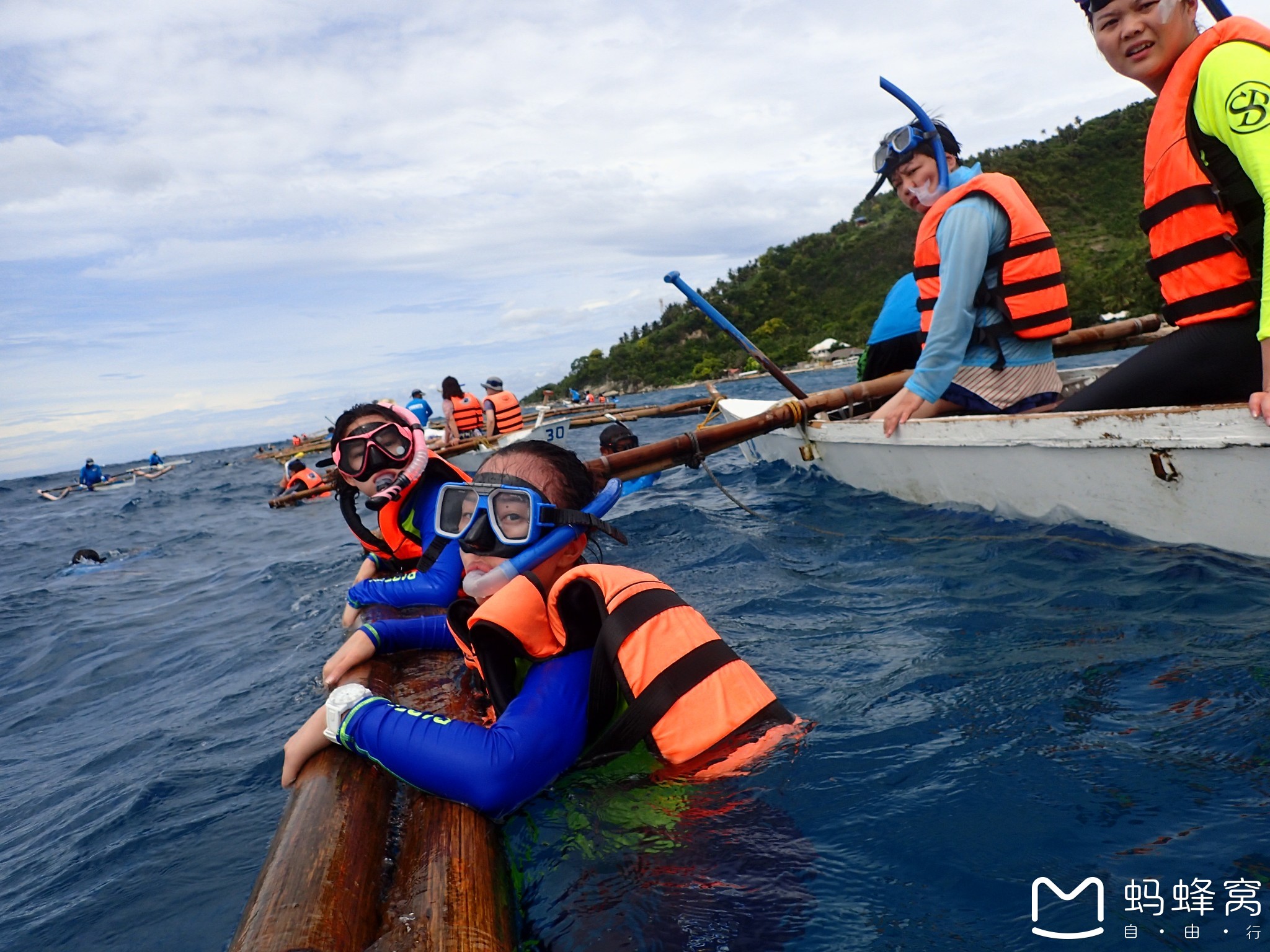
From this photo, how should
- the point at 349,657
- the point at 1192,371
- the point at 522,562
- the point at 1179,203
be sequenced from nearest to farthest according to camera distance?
the point at 522,562, the point at 1179,203, the point at 349,657, the point at 1192,371

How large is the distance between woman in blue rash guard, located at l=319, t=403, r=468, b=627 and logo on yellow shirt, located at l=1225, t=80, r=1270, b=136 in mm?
3474

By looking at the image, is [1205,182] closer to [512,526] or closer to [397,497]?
[512,526]

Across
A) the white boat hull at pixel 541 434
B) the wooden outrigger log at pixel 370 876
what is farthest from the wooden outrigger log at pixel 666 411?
the wooden outrigger log at pixel 370 876

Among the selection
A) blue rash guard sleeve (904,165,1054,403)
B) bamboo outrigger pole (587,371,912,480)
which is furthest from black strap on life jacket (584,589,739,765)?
bamboo outrigger pole (587,371,912,480)

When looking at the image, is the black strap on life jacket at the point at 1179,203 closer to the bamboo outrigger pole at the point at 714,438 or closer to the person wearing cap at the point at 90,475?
the bamboo outrigger pole at the point at 714,438

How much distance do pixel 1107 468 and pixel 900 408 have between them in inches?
63.6

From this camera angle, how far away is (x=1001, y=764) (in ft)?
7.31

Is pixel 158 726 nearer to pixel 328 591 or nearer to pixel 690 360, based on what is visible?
pixel 328 591

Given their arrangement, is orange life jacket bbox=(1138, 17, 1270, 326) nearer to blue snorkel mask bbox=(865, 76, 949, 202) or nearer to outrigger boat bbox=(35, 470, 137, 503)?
blue snorkel mask bbox=(865, 76, 949, 202)

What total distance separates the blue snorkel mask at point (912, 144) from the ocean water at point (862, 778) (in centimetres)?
238

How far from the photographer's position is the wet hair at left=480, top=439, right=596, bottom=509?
2.45m

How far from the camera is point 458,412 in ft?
59.4

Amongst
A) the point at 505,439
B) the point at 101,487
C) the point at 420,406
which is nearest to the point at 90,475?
the point at 101,487

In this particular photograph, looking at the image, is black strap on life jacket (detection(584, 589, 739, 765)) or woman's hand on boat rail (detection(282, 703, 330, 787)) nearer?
black strap on life jacket (detection(584, 589, 739, 765))
